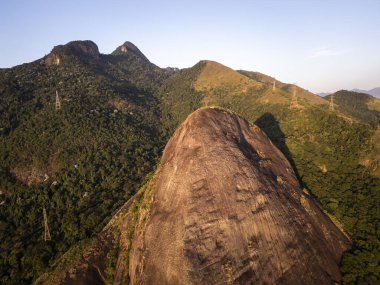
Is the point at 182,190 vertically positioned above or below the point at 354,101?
below

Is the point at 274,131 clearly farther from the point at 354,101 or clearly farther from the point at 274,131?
the point at 354,101

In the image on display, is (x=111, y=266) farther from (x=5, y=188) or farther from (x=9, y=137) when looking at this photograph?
(x=9, y=137)

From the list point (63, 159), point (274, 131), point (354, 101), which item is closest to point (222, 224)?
point (274, 131)

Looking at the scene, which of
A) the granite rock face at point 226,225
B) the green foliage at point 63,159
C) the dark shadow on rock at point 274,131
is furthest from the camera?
the dark shadow on rock at point 274,131

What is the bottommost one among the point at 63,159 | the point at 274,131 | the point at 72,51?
the point at 63,159

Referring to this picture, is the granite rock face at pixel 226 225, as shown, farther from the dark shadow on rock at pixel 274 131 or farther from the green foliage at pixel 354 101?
the green foliage at pixel 354 101

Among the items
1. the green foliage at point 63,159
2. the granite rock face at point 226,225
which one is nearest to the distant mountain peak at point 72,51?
the green foliage at point 63,159

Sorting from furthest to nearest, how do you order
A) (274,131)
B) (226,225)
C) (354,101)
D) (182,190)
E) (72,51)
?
(72,51) < (354,101) < (274,131) < (182,190) < (226,225)
